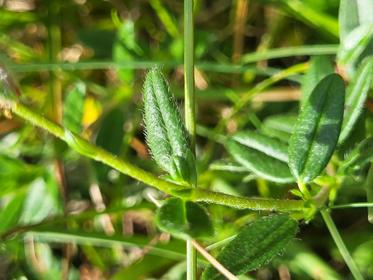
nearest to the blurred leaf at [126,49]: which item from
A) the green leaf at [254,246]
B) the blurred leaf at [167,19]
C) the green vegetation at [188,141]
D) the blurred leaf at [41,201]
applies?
the green vegetation at [188,141]

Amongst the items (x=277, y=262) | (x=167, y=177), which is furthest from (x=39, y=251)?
(x=167, y=177)

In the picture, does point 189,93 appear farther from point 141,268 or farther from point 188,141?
point 141,268

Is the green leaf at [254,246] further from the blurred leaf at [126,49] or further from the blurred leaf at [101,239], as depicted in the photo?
the blurred leaf at [126,49]

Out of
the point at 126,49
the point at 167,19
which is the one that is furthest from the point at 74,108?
the point at 167,19

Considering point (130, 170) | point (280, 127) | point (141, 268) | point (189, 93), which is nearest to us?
point (130, 170)

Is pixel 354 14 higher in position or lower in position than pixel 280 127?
higher

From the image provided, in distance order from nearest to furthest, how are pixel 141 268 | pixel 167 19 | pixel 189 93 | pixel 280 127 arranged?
pixel 189 93 < pixel 280 127 < pixel 141 268 < pixel 167 19

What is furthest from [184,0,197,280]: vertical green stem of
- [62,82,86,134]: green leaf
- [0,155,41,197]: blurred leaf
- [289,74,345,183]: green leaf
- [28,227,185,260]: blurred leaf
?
[0,155,41,197]: blurred leaf
